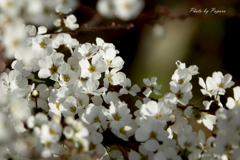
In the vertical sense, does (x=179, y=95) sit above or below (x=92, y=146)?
above

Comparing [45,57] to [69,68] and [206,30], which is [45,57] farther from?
[206,30]

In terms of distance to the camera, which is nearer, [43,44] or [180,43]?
[43,44]

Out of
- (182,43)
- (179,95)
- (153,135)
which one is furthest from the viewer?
(182,43)

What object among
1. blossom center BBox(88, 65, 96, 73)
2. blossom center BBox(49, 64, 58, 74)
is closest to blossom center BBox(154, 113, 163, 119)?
blossom center BBox(88, 65, 96, 73)

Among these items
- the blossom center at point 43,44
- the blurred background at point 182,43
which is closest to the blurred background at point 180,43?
the blurred background at point 182,43

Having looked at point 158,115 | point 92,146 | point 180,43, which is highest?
point 158,115

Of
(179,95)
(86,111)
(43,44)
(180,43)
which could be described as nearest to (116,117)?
(86,111)

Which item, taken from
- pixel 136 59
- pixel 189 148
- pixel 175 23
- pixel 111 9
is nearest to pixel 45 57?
pixel 189 148

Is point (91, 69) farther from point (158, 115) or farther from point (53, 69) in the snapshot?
point (158, 115)

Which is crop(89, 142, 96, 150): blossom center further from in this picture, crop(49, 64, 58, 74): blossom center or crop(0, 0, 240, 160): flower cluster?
crop(49, 64, 58, 74): blossom center
